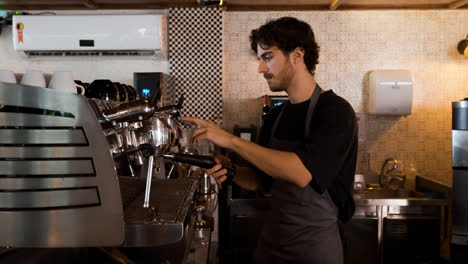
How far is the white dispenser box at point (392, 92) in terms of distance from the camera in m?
3.93

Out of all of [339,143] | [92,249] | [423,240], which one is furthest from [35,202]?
[423,240]

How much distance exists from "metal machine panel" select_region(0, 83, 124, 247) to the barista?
654mm

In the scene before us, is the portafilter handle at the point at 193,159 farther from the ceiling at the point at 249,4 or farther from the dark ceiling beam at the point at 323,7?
the dark ceiling beam at the point at 323,7

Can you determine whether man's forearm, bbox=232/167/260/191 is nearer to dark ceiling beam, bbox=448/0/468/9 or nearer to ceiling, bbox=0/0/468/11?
ceiling, bbox=0/0/468/11

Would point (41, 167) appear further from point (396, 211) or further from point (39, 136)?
point (396, 211)

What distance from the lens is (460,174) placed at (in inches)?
138

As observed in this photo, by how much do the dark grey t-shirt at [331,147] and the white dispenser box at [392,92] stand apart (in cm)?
251

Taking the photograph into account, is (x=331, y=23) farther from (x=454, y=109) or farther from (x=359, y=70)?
(x=454, y=109)

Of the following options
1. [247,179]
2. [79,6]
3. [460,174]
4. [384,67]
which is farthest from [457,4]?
[79,6]

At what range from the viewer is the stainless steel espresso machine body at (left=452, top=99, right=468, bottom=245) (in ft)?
11.5

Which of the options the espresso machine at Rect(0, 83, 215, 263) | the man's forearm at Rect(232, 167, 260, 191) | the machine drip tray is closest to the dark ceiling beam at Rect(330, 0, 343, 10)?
the man's forearm at Rect(232, 167, 260, 191)

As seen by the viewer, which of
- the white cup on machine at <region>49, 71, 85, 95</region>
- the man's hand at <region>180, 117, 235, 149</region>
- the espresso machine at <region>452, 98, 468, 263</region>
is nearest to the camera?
the man's hand at <region>180, 117, 235, 149</region>

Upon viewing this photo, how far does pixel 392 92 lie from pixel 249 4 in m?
1.79

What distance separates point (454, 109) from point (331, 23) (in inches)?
60.6
